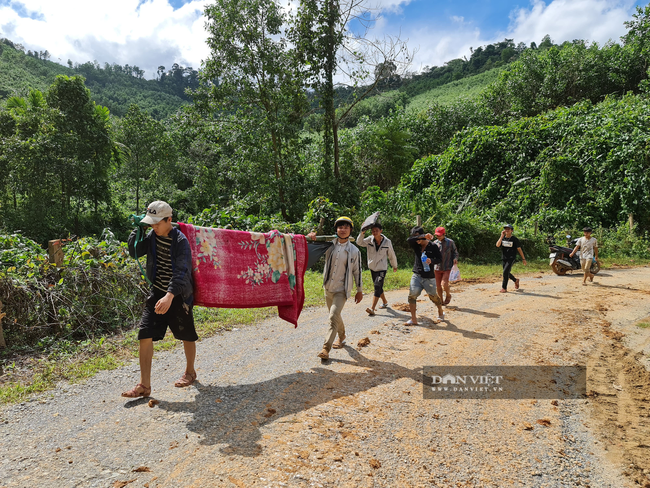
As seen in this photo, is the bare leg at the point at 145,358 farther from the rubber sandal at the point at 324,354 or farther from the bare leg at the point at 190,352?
the rubber sandal at the point at 324,354

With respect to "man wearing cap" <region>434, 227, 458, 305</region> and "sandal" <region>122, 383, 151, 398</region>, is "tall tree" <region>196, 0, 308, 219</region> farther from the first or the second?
"sandal" <region>122, 383, 151, 398</region>

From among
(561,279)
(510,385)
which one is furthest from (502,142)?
(510,385)

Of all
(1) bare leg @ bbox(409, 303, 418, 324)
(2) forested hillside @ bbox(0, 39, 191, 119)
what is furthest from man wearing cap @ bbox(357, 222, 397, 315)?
(2) forested hillside @ bbox(0, 39, 191, 119)

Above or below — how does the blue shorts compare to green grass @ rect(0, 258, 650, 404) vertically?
above

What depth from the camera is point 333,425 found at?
381 cm

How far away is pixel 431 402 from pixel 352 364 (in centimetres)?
126

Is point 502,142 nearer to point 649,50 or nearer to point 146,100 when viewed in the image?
point 649,50

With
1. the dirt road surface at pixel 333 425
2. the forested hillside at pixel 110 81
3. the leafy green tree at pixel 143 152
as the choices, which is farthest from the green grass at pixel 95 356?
the forested hillside at pixel 110 81

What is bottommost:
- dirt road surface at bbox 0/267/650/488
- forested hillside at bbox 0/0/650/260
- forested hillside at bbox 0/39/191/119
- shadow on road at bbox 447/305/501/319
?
dirt road surface at bbox 0/267/650/488

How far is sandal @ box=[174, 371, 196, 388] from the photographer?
14.9ft

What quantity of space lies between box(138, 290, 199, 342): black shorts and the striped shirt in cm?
10

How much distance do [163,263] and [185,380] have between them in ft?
4.60

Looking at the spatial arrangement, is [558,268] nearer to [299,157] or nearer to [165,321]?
[299,157]

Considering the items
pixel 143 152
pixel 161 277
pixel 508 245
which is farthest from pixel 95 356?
pixel 143 152
